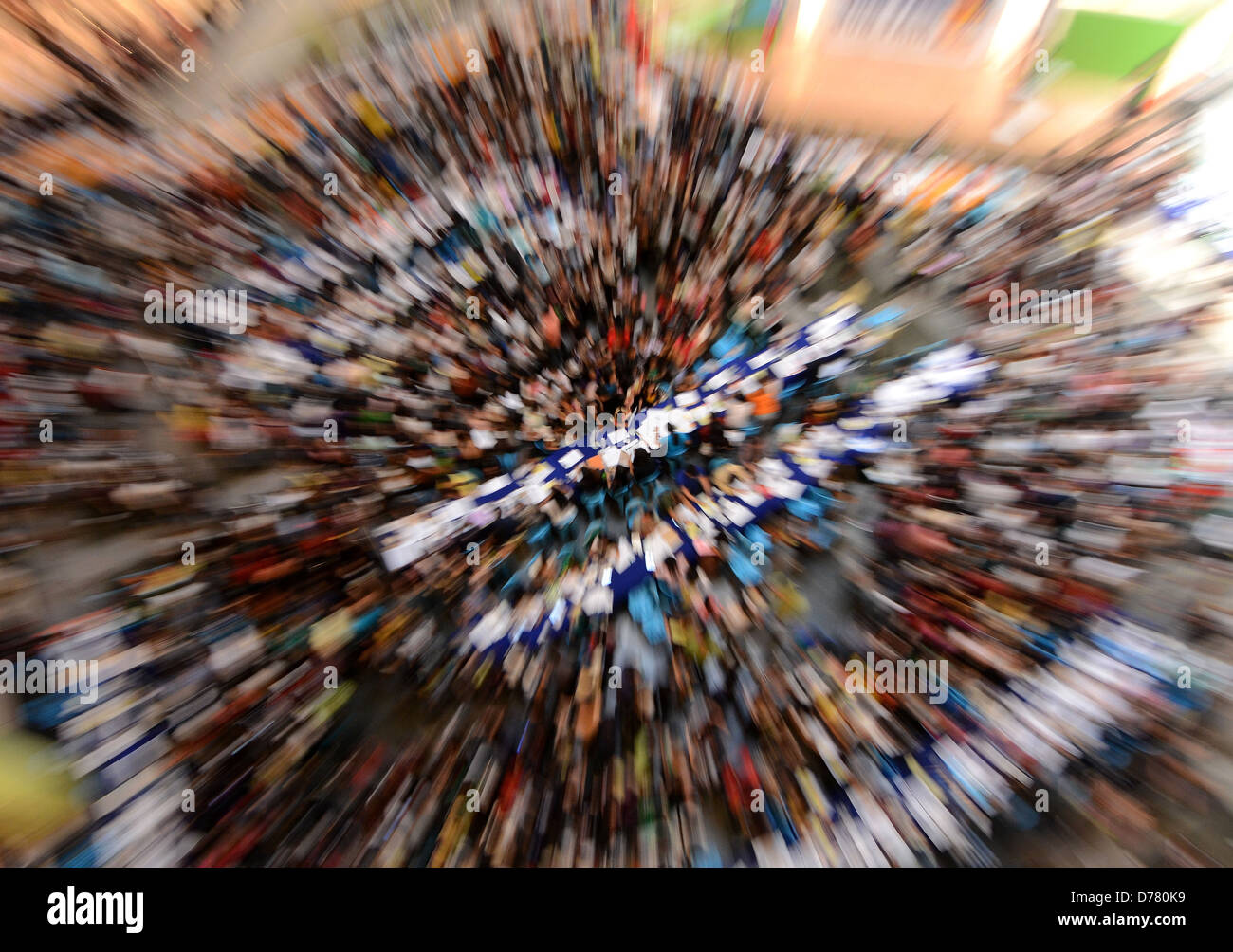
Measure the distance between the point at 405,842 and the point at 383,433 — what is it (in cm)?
63

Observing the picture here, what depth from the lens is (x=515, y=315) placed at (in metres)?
0.98

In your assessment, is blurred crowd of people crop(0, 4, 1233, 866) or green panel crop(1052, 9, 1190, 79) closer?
blurred crowd of people crop(0, 4, 1233, 866)

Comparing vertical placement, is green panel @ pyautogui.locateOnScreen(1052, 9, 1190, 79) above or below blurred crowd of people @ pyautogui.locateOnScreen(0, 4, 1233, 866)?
above

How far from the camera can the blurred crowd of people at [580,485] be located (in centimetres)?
83

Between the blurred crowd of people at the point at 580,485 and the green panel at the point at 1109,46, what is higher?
the green panel at the point at 1109,46

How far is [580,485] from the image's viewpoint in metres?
0.94

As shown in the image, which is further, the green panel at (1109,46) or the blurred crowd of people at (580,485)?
the green panel at (1109,46)

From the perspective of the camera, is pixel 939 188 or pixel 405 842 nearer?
pixel 405 842

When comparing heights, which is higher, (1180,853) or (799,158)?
(799,158)

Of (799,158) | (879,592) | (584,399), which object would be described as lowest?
(879,592)

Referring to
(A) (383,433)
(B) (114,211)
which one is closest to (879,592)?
(A) (383,433)

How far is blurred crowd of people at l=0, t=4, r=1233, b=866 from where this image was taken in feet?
2.72

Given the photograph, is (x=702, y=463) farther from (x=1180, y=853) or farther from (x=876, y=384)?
(x=1180, y=853)

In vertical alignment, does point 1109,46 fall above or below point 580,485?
above
